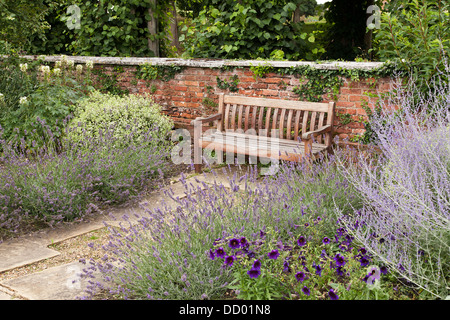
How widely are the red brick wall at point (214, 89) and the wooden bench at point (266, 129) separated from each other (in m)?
0.27

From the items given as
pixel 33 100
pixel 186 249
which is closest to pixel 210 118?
pixel 33 100

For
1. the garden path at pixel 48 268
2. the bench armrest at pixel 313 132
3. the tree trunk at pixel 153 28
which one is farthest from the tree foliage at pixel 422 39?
the tree trunk at pixel 153 28

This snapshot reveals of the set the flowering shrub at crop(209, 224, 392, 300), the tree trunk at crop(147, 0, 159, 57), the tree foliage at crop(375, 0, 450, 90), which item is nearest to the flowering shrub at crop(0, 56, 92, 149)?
the tree trunk at crop(147, 0, 159, 57)

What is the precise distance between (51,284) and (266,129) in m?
3.45

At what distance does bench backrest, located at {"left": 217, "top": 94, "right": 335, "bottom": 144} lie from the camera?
520cm

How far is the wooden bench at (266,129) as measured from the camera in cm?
501

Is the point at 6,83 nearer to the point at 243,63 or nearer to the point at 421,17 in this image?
the point at 243,63

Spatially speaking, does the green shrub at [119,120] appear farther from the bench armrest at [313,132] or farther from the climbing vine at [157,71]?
the bench armrest at [313,132]

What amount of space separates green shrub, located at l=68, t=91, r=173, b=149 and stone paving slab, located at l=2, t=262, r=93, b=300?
2.58 meters

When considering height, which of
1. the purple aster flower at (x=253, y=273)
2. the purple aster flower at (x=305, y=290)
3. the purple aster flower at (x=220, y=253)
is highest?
the purple aster flower at (x=220, y=253)

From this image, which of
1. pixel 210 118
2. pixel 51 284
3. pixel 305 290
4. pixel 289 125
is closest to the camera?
pixel 305 290

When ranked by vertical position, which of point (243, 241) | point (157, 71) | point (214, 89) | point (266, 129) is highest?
point (157, 71)

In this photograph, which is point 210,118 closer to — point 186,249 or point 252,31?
point 252,31

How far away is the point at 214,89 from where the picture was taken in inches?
255
